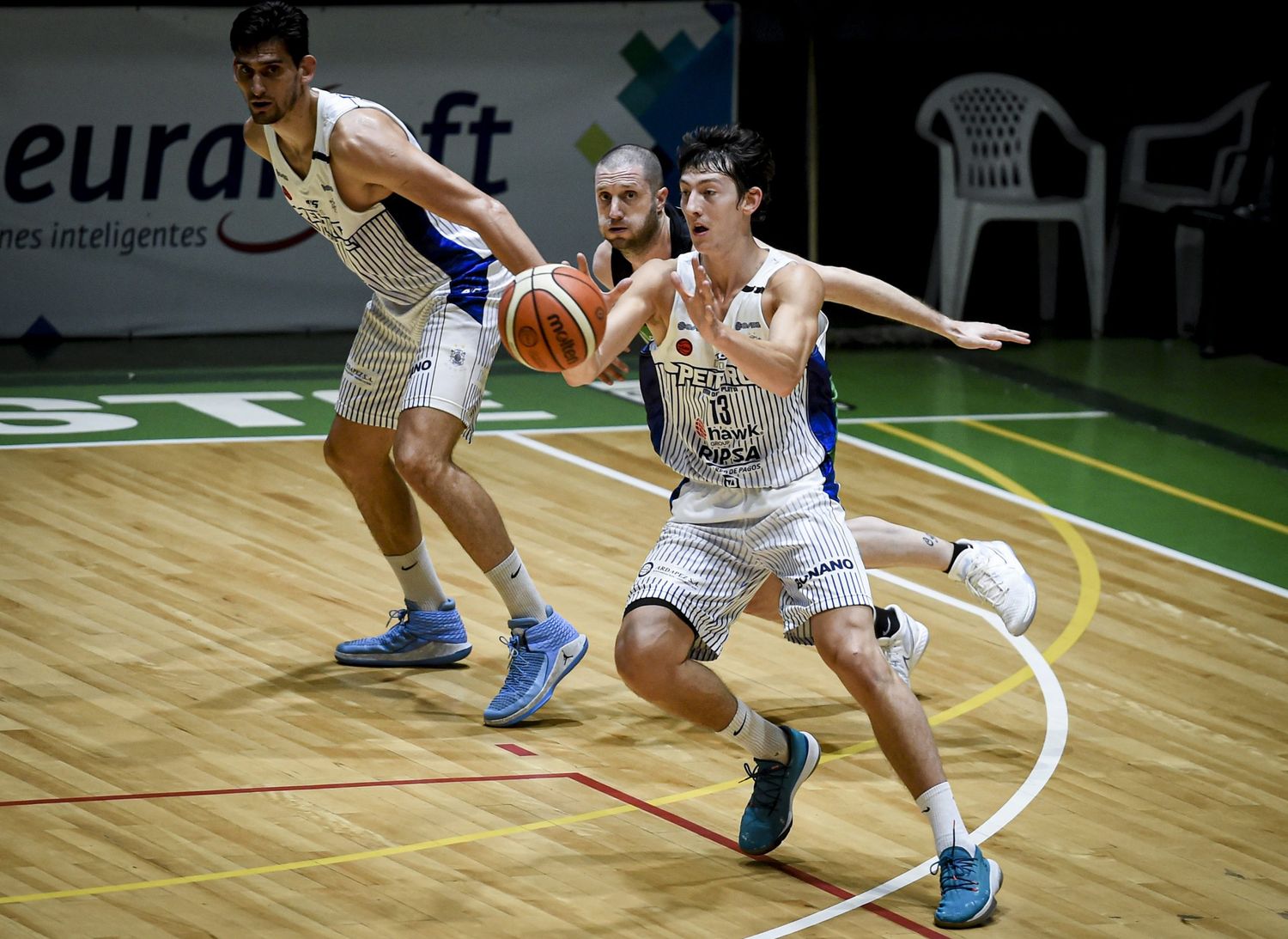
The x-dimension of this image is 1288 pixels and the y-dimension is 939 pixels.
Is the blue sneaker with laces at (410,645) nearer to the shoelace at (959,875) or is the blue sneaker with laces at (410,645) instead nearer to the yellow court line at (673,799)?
the yellow court line at (673,799)

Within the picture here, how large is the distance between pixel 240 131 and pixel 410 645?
6.29 meters

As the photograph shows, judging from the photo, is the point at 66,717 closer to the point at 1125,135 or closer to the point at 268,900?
the point at 268,900

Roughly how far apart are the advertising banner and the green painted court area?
1.49ft

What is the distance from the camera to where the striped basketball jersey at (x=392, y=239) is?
6031mm

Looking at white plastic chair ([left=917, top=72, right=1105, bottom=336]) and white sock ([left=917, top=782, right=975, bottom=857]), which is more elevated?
white plastic chair ([left=917, top=72, right=1105, bottom=336])

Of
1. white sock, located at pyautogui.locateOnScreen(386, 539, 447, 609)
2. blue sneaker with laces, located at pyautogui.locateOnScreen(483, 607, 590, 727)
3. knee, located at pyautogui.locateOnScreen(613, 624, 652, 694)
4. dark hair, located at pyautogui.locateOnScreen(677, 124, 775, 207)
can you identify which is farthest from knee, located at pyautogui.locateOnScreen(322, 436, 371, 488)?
dark hair, located at pyautogui.locateOnScreen(677, 124, 775, 207)

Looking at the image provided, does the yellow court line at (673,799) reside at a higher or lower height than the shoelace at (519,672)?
lower

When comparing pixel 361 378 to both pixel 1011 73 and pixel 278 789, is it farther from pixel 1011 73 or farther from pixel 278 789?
pixel 1011 73

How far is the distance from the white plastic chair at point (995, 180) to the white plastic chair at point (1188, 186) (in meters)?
0.38

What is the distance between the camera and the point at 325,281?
12367 millimetres

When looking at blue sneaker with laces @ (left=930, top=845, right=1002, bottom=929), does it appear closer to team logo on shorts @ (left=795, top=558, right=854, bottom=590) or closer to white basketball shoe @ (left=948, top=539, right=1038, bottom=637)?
team logo on shorts @ (left=795, top=558, right=854, bottom=590)

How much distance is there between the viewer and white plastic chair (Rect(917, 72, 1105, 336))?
12930 millimetres

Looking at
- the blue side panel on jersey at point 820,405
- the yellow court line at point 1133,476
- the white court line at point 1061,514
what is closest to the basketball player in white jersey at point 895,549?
the blue side panel on jersey at point 820,405

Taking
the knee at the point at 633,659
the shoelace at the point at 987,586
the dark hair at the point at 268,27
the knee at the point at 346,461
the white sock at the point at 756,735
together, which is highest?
the dark hair at the point at 268,27
